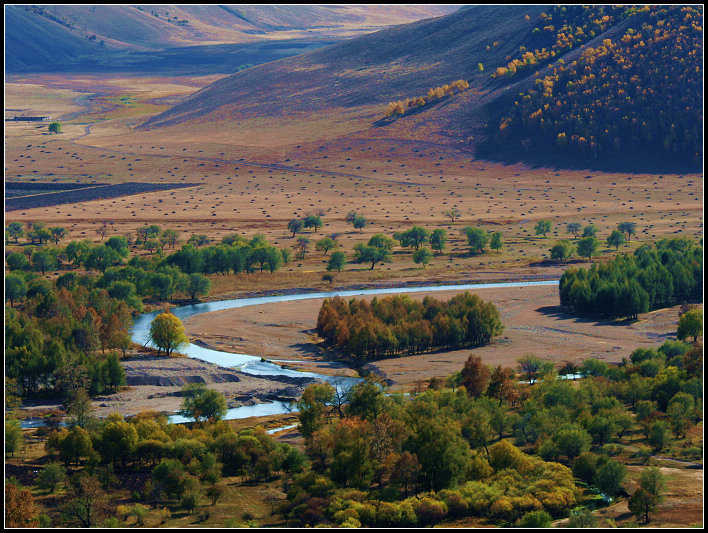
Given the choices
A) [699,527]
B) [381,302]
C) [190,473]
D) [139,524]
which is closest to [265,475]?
Answer: [190,473]

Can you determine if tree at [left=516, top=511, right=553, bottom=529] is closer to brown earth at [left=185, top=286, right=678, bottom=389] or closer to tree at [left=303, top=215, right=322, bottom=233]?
brown earth at [left=185, top=286, right=678, bottom=389]

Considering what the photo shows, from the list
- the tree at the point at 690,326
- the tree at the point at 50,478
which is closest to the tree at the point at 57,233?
the tree at the point at 690,326

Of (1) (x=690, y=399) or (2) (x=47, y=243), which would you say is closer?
(1) (x=690, y=399)

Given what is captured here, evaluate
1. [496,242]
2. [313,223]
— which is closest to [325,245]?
[313,223]

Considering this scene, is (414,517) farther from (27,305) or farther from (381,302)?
(27,305)

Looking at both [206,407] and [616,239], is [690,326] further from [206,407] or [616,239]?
[616,239]

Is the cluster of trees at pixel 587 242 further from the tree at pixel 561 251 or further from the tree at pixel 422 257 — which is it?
the tree at pixel 422 257
